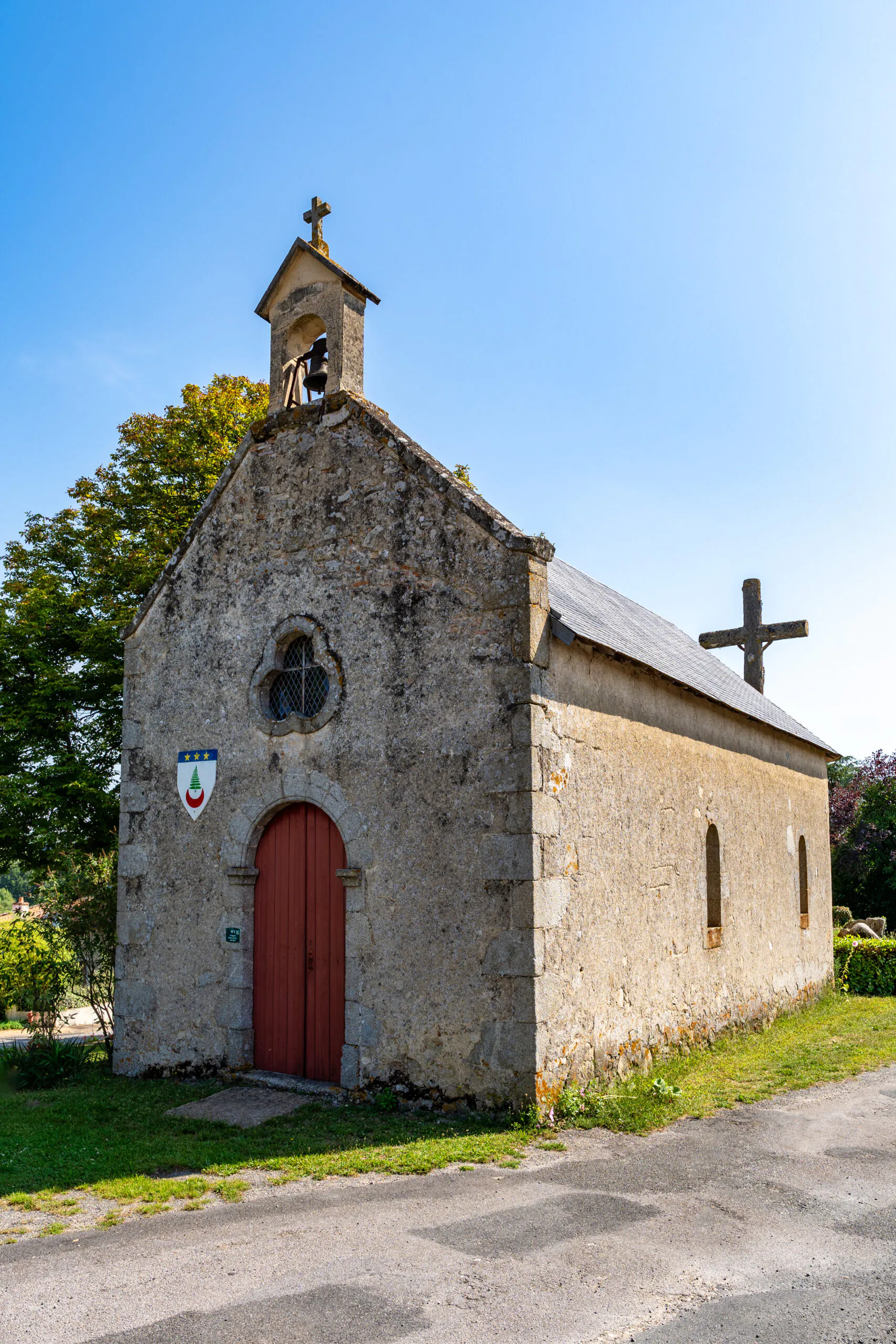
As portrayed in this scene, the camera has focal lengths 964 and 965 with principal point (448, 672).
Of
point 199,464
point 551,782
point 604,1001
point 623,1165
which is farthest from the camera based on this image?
point 199,464

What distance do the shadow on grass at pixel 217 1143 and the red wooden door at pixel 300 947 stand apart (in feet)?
2.39

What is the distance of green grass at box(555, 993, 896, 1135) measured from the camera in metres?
8.16

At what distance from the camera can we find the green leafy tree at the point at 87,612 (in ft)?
55.7

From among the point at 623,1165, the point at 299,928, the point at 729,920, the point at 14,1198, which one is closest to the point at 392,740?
the point at 299,928

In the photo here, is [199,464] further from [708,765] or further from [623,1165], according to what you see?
[623,1165]

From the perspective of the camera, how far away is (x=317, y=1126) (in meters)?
7.82

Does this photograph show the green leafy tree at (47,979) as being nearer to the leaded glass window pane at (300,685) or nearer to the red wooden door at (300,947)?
the red wooden door at (300,947)

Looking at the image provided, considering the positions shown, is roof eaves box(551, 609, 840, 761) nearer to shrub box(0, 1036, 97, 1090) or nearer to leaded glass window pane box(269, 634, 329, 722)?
leaded glass window pane box(269, 634, 329, 722)

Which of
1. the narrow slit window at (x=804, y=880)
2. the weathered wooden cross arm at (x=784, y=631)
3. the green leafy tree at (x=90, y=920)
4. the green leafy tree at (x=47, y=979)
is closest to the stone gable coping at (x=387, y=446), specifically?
the green leafy tree at (x=90, y=920)

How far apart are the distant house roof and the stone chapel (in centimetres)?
12

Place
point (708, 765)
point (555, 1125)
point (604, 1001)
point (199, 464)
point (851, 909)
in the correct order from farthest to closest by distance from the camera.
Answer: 1. point (851, 909)
2. point (199, 464)
3. point (708, 765)
4. point (604, 1001)
5. point (555, 1125)

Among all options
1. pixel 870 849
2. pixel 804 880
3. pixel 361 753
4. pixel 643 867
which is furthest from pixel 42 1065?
pixel 870 849

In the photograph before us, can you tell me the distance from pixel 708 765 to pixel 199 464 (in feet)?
35.3

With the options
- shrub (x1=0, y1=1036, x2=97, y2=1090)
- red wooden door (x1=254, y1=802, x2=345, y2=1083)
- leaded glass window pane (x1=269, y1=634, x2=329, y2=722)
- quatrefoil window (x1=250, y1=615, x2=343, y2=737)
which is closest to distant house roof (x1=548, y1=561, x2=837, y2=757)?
quatrefoil window (x1=250, y1=615, x2=343, y2=737)
